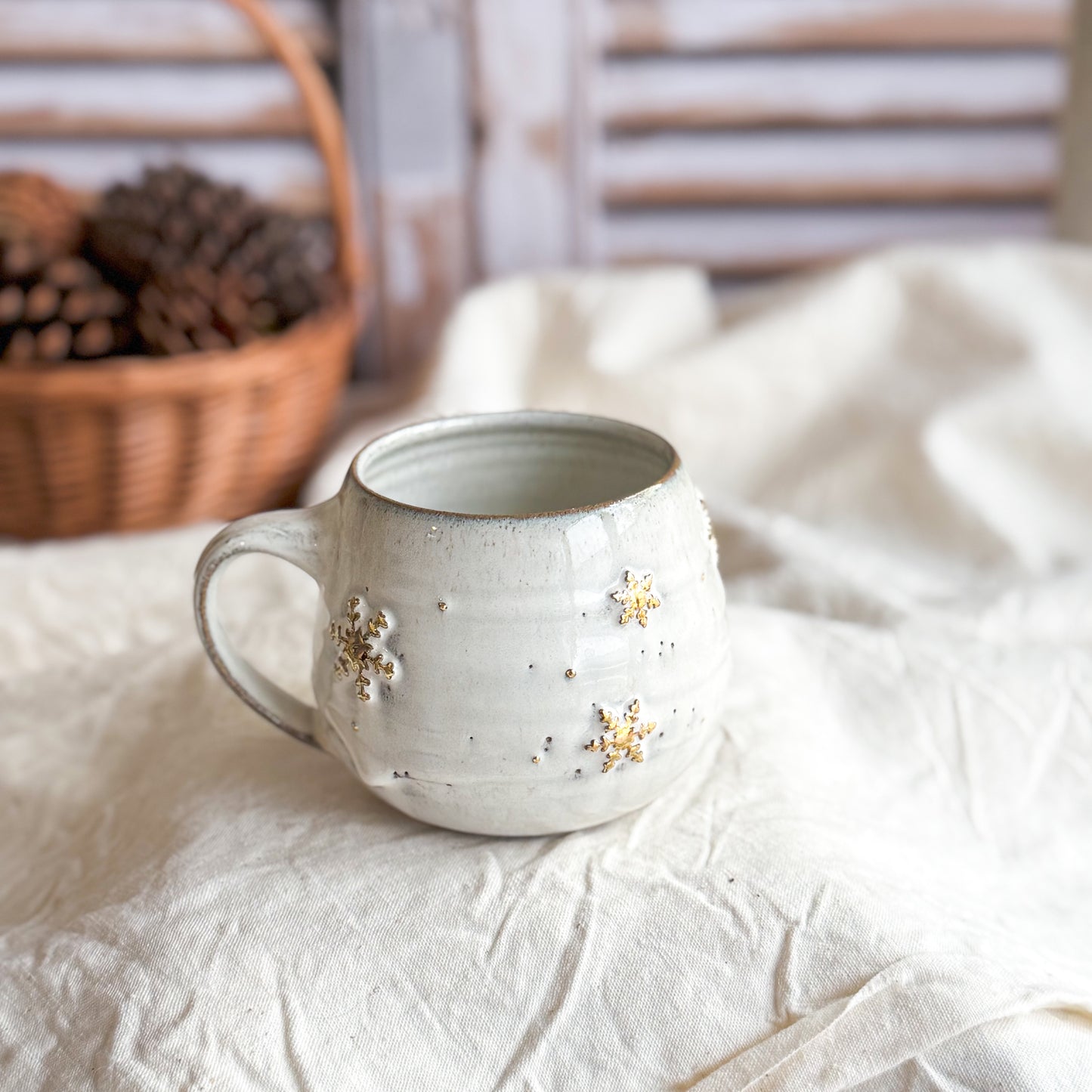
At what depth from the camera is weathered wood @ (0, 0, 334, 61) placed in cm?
115

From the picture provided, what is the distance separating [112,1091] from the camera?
36 centimetres

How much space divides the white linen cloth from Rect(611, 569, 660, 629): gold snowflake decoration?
90mm

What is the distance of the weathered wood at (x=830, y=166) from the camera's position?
1.23 m

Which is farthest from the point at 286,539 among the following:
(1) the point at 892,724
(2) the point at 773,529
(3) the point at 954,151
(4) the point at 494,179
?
(3) the point at 954,151

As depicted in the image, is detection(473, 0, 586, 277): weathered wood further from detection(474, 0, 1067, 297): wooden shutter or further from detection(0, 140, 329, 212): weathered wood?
detection(0, 140, 329, 212): weathered wood

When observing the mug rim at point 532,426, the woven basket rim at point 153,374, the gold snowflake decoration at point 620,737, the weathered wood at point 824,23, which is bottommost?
the woven basket rim at point 153,374

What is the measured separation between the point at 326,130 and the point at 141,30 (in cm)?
34

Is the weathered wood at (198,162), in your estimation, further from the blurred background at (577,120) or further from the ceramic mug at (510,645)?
the ceramic mug at (510,645)

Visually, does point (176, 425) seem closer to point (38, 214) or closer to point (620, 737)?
point (38, 214)

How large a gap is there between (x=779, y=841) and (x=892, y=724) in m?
0.14

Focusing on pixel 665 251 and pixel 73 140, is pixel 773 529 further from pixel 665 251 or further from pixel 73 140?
pixel 73 140

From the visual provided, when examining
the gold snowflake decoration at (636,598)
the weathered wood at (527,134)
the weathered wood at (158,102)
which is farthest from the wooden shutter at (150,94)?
the gold snowflake decoration at (636,598)

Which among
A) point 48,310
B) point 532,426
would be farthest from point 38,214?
point 532,426

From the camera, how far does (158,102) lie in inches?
46.5
